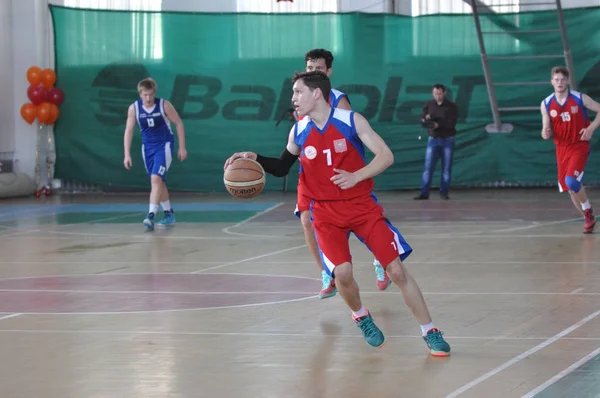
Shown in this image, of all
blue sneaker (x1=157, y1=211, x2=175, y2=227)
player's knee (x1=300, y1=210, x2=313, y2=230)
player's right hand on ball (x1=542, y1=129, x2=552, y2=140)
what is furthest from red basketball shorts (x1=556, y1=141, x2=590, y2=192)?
player's knee (x1=300, y1=210, x2=313, y2=230)

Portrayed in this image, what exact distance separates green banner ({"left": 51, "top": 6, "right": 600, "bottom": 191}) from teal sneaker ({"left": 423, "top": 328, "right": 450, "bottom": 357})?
14828 millimetres

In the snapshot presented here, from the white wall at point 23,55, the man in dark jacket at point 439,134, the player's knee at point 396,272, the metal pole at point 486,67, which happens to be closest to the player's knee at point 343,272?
the player's knee at point 396,272

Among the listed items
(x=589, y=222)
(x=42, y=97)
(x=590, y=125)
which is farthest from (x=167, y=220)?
(x=42, y=97)

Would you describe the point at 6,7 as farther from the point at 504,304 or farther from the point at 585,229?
the point at 504,304

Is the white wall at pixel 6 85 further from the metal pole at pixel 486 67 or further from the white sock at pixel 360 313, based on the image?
the white sock at pixel 360 313

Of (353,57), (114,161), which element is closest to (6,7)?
(114,161)

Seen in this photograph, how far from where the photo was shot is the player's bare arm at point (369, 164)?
6305mm

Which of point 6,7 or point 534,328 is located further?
point 6,7

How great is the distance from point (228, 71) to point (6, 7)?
482 cm

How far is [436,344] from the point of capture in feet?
20.9

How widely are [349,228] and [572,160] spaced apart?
23.4 ft

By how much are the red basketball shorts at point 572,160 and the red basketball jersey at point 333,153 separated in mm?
6962

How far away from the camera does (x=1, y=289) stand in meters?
9.72

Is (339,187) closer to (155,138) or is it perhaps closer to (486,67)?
(155,138)
